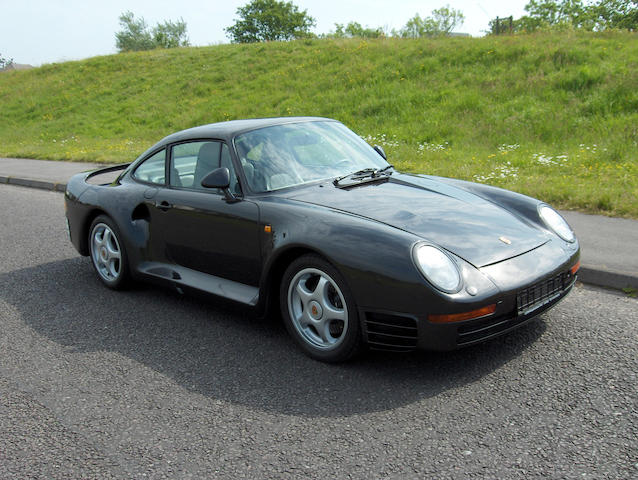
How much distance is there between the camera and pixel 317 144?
4.66 metres

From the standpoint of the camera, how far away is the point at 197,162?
4680 mm

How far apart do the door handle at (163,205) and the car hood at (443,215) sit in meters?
1.10

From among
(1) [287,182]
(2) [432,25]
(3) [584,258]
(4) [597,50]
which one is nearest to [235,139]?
(1) [287,182]

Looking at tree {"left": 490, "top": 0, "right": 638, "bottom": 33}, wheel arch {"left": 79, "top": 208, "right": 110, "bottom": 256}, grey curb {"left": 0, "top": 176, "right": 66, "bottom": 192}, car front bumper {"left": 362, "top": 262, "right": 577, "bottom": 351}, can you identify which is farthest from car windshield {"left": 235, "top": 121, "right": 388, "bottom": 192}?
tree {"left": 490, "top": 0, "right": 638, "bottom": 33}

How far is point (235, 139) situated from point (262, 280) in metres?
1.15

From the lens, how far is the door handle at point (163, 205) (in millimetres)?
4691

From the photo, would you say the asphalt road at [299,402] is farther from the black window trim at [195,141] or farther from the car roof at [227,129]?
the car roof at [227,129]

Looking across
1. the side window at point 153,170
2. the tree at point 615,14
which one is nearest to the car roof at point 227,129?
the side window at point 153,170

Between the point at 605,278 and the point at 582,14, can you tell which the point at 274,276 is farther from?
the point at 582,14

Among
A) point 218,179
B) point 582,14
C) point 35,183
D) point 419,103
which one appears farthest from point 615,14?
point 218,179

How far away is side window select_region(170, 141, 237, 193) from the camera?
4.46m

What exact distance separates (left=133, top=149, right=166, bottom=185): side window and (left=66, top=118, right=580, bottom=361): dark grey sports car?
1 centimetres

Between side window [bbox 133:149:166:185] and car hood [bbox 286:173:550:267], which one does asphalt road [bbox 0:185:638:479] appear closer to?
car hood [bbox 286:173:550:267]

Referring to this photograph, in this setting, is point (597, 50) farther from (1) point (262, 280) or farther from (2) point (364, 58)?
(1) point (262, 280)
